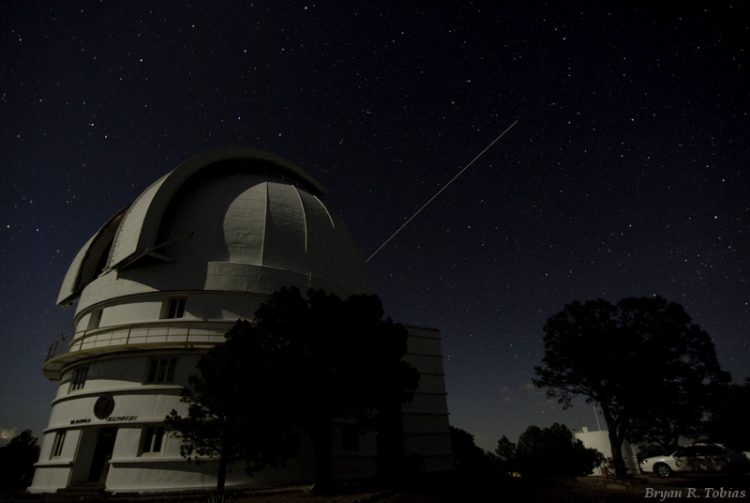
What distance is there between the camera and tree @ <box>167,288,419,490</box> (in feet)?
43.3

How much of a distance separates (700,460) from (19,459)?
4584 cm

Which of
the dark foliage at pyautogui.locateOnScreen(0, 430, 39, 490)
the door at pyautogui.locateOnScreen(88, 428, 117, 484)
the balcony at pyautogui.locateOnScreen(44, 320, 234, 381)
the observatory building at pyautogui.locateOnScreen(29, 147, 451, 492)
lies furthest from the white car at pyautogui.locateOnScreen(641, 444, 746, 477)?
the dark foliage at pyautogui.locateOnScreen(0, 430, 39, 490)

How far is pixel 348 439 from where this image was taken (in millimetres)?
20641

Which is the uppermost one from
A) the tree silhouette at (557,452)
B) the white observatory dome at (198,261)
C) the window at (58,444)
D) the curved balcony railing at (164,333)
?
the white observatory dome at (198,261)

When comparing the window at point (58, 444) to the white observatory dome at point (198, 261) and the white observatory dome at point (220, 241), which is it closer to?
the white observatory dome at point (198, 261)

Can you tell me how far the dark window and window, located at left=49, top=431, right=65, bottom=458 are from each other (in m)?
13.7

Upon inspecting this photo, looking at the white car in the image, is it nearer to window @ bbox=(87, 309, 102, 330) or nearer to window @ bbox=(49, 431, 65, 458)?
window @ bbox=(49, 431, 65, 458)

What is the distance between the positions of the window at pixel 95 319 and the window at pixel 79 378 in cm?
231

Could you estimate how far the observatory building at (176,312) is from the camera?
682 inches

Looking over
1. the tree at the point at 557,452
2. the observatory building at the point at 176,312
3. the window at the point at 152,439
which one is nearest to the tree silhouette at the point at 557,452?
the tree at the point at 557,452

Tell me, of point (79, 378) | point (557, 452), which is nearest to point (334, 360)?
point (79, 378)

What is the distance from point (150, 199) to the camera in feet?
72.0
